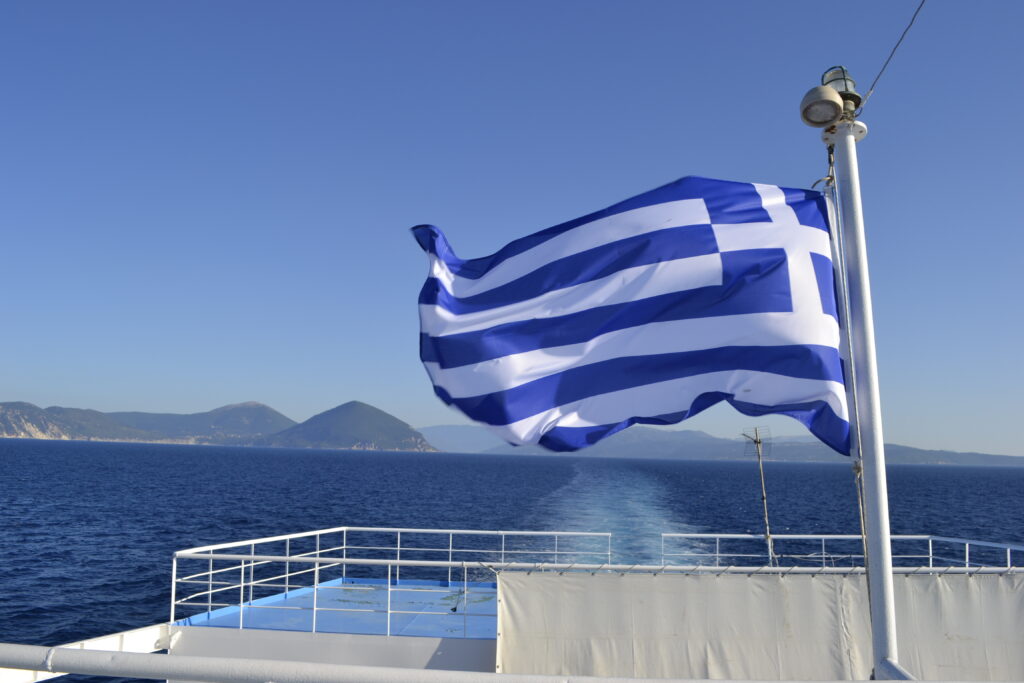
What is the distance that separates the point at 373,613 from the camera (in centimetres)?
1153

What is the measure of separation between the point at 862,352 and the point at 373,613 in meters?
9.33

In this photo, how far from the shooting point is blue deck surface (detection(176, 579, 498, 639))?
10102 mm

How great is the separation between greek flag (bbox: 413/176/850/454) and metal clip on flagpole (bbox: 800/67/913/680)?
481 mm

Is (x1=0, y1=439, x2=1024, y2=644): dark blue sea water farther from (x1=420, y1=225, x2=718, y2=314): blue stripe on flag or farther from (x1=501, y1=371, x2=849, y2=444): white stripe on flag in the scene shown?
(x1=501, y1=371, x2=849, y2=444): white stripe on flag

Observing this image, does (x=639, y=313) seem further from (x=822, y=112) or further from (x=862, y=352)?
(x=822, y=112)

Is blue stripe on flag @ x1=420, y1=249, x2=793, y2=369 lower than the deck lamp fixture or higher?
lower

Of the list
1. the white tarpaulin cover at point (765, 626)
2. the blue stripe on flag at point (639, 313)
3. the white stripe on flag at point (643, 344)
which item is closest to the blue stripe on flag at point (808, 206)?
the blue stripe on flag at point (639, 313)

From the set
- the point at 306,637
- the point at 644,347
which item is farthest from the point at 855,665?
the point at 306,637

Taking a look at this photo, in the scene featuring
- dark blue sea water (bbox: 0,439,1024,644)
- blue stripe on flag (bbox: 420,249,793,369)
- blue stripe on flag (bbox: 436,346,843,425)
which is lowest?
dark blue sea water (bbox: 0,439,1024,644)

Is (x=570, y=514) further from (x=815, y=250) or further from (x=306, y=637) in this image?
(x=815, y=250)

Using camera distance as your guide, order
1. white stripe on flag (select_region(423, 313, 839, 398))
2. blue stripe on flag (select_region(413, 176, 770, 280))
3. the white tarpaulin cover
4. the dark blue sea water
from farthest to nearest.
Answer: the dark blue sea water
the white tarpaulin cover
blue stripe on flag (select_region(413, 176, 770, 280))
white stripe on flag (select_region(423, 313, 839, 398))

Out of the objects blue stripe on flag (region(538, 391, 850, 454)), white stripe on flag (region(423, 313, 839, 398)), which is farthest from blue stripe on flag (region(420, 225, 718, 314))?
blue stripe on flag (region(538, 391, 850, 454))

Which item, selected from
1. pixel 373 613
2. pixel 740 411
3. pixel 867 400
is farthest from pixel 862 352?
pixel 373 613

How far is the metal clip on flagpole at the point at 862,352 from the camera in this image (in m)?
3.99
